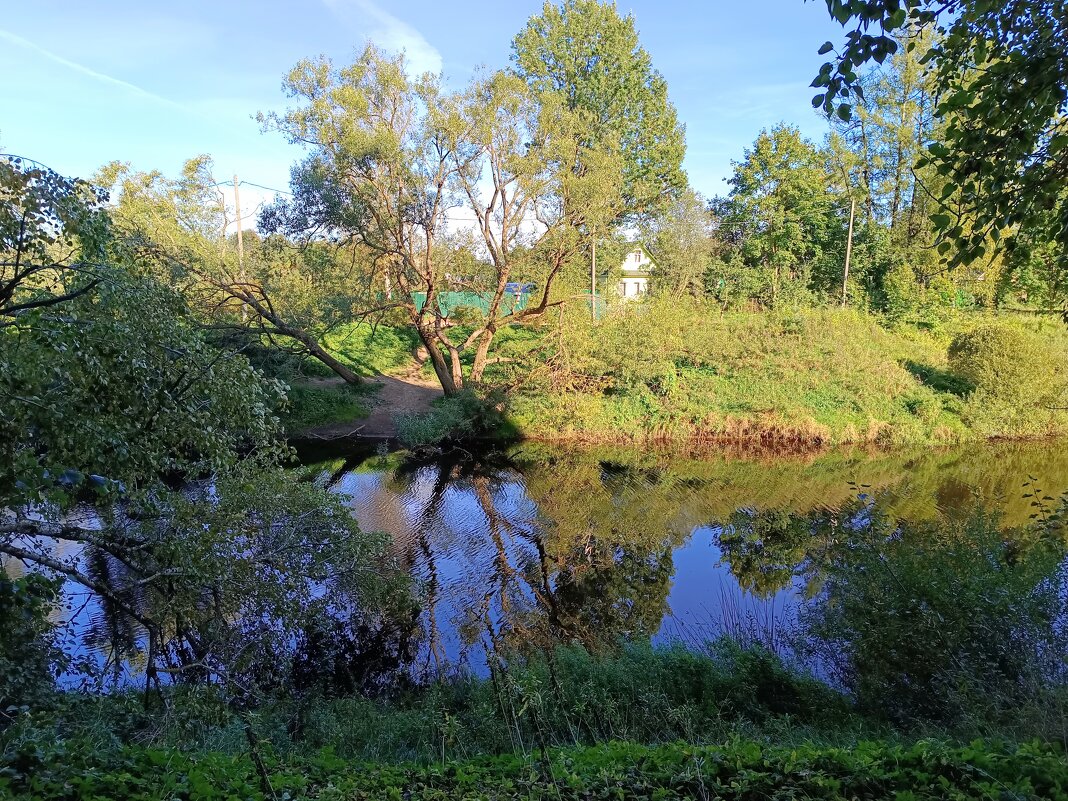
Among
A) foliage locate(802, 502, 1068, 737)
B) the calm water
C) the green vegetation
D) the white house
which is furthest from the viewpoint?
the white house

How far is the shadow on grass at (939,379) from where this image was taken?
23719 mm

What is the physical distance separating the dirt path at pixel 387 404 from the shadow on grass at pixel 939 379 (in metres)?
18.8

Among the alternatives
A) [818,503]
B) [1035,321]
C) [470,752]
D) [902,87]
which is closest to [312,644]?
[470,752]

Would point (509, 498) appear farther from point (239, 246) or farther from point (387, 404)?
point (239, 246)

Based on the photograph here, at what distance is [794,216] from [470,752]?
34.2m

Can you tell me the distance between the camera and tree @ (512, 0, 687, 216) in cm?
3494

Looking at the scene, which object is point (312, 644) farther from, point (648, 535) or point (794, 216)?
point (794, 216)

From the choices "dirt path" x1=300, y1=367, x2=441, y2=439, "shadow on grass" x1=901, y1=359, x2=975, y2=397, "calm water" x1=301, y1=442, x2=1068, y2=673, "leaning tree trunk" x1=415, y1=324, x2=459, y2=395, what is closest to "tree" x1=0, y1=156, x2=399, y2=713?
"calm water" x1=301, y1=442, x2=1068, y2=673

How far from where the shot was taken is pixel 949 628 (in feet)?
21.9

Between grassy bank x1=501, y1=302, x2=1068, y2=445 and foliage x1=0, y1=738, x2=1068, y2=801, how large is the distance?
19462mm

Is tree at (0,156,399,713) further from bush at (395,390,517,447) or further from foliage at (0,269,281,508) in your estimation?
bush at (395,390,517,447)

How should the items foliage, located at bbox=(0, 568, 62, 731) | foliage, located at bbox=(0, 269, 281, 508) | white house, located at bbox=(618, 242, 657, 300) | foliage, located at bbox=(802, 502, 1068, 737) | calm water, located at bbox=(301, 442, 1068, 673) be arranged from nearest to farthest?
foliage, located at bbox=(0, 269, 281, 508), foliage, located at bbox=(0, 568, 62, 731), foliage, located at bbox=(802, 502, 1068, 737), calm water, located at bbox=(301, 442, 1068, 673), white house, located at bbox=(618, 242, 657, 300)

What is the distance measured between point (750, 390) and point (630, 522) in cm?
1129

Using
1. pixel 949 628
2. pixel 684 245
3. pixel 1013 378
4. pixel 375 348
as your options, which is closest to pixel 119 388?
pixel 949 628
